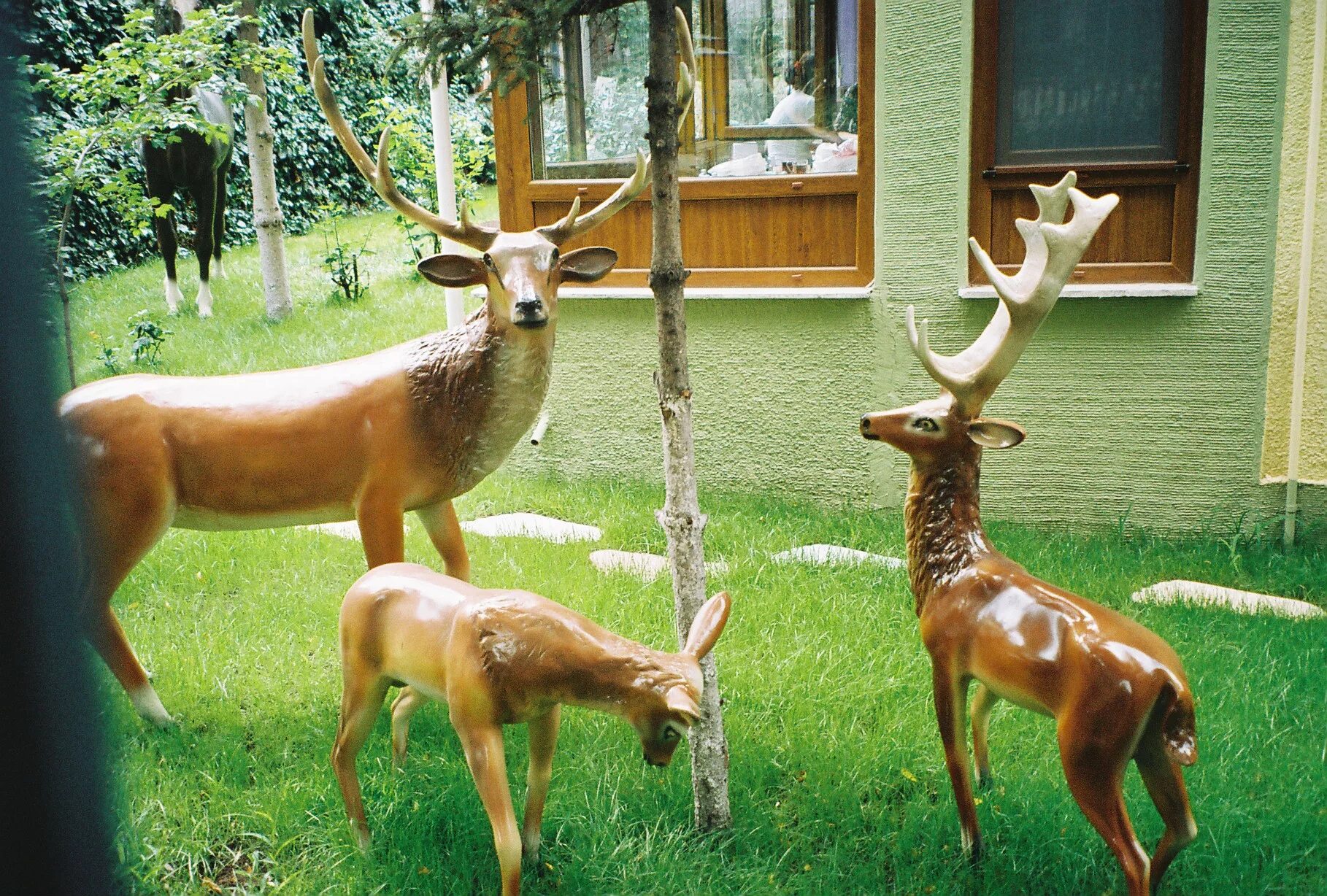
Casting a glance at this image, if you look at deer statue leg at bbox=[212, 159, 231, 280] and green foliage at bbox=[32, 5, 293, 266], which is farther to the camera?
deer statue leg at bbox=[212, 159, 231, 280]

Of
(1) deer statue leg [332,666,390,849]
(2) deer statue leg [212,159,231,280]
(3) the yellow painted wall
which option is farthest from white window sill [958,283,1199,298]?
(2) deer statue leg [212,159,231,280]

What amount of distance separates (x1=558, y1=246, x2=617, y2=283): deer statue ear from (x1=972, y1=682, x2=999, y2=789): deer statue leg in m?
1.76

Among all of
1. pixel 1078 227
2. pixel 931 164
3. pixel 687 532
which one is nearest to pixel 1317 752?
pixel 1078 227

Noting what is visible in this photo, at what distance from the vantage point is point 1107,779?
7.66ft

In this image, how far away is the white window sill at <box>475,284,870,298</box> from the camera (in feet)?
20.0

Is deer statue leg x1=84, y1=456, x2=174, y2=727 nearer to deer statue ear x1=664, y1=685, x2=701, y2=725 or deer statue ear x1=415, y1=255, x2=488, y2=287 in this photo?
deer statue ear x1=415, y1=255, x2=488, y2=287

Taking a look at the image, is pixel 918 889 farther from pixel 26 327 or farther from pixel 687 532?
pixel 26 327

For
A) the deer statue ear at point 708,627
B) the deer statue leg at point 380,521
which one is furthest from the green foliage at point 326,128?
the deer statue ear at point 708,627

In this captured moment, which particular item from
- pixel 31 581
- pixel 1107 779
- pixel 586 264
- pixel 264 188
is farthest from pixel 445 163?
pixel 31 581

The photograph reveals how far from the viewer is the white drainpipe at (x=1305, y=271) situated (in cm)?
523

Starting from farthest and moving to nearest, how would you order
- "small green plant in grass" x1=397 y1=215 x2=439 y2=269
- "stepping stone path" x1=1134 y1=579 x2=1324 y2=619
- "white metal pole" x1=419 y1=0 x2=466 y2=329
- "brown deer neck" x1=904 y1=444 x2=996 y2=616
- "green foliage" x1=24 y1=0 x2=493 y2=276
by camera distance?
1. "green foliage" x1=24 y1=0 x2=493 y2=276
2. "small green plant in grass" x1=397 y1=215 x2=439 y2=269
3. "white metal pole" x1=419 y1=0 x2=466 y2=329
4. "stepping stone path" x1=1134 y1=579 x2=1324 y2=619
5. "brown deer neck" x1=904 y1=444 x2=996 y2=616

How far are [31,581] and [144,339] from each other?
6.95 metres

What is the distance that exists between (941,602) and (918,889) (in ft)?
2.54

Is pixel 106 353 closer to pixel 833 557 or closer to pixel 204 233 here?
pixel 204 233
